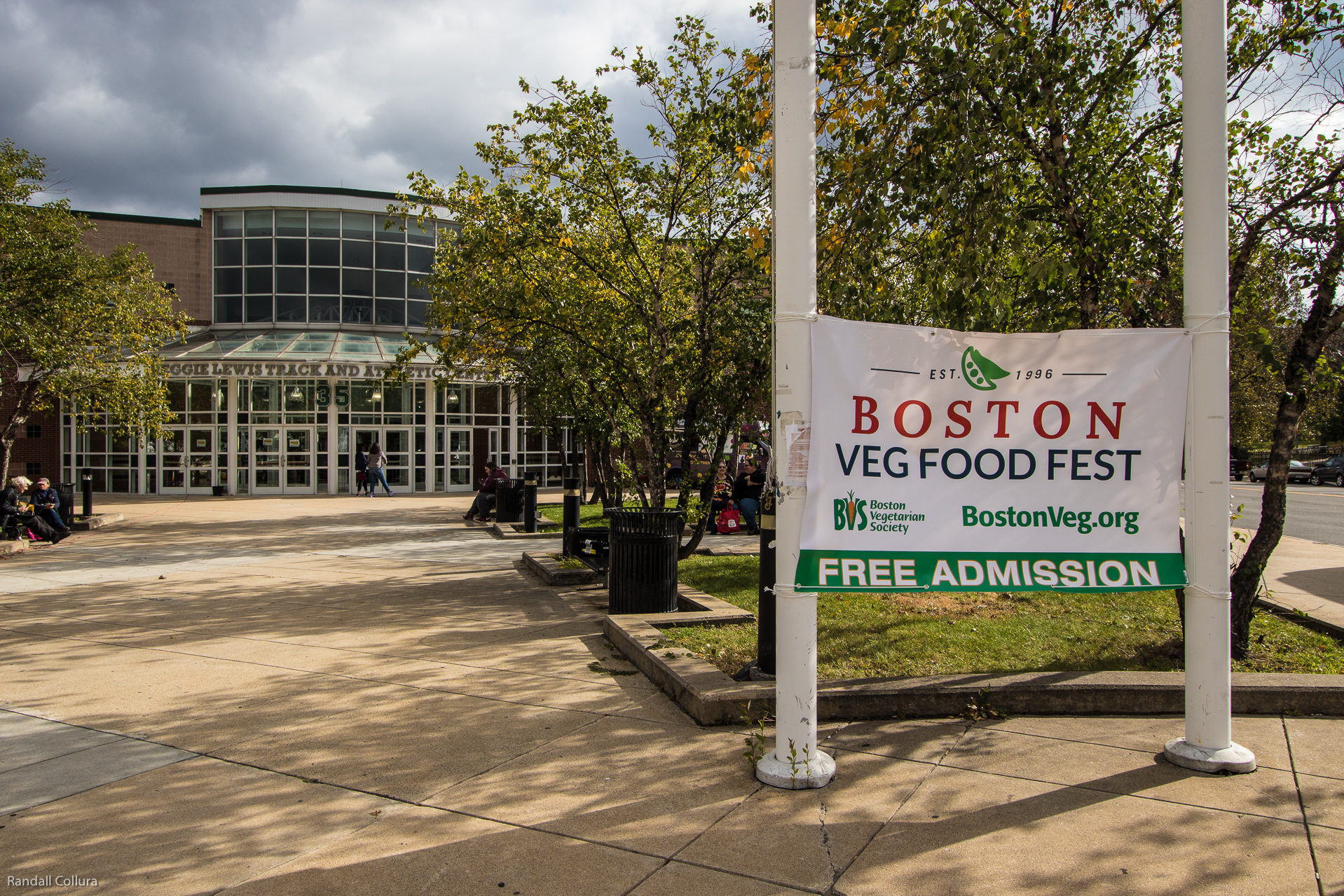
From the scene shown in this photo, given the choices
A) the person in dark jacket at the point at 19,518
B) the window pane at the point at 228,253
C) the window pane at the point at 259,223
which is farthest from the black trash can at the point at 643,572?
the window pane at the point at 228,253

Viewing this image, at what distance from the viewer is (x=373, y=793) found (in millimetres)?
3961

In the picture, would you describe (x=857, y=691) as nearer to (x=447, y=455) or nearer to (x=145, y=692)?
(x=145, y=692)

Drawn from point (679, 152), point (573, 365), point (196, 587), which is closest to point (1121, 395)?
point (679, 152)

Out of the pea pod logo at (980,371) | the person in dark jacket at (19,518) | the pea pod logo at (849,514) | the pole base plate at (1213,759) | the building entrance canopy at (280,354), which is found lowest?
the pole base plate at (1213,759)

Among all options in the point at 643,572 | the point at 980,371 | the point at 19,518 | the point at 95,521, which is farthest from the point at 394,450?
the point at 980,371

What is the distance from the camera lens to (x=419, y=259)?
32062 millimetres

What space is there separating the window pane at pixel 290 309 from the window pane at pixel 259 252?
1358 millimetres

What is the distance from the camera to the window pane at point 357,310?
3138 centimetres

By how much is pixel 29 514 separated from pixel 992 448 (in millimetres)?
16015

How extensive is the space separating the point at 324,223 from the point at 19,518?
62.5ft

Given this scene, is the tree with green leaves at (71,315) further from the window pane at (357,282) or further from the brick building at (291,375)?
the window pane at (357,282)

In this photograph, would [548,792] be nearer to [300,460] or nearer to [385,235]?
[300,460]

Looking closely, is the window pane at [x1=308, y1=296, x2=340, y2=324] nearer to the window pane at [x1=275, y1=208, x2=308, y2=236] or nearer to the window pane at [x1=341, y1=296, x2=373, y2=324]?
the window pane at [x1=341, y1=296, x2=373, y2=324]

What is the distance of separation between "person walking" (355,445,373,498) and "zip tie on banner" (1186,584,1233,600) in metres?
26.5
